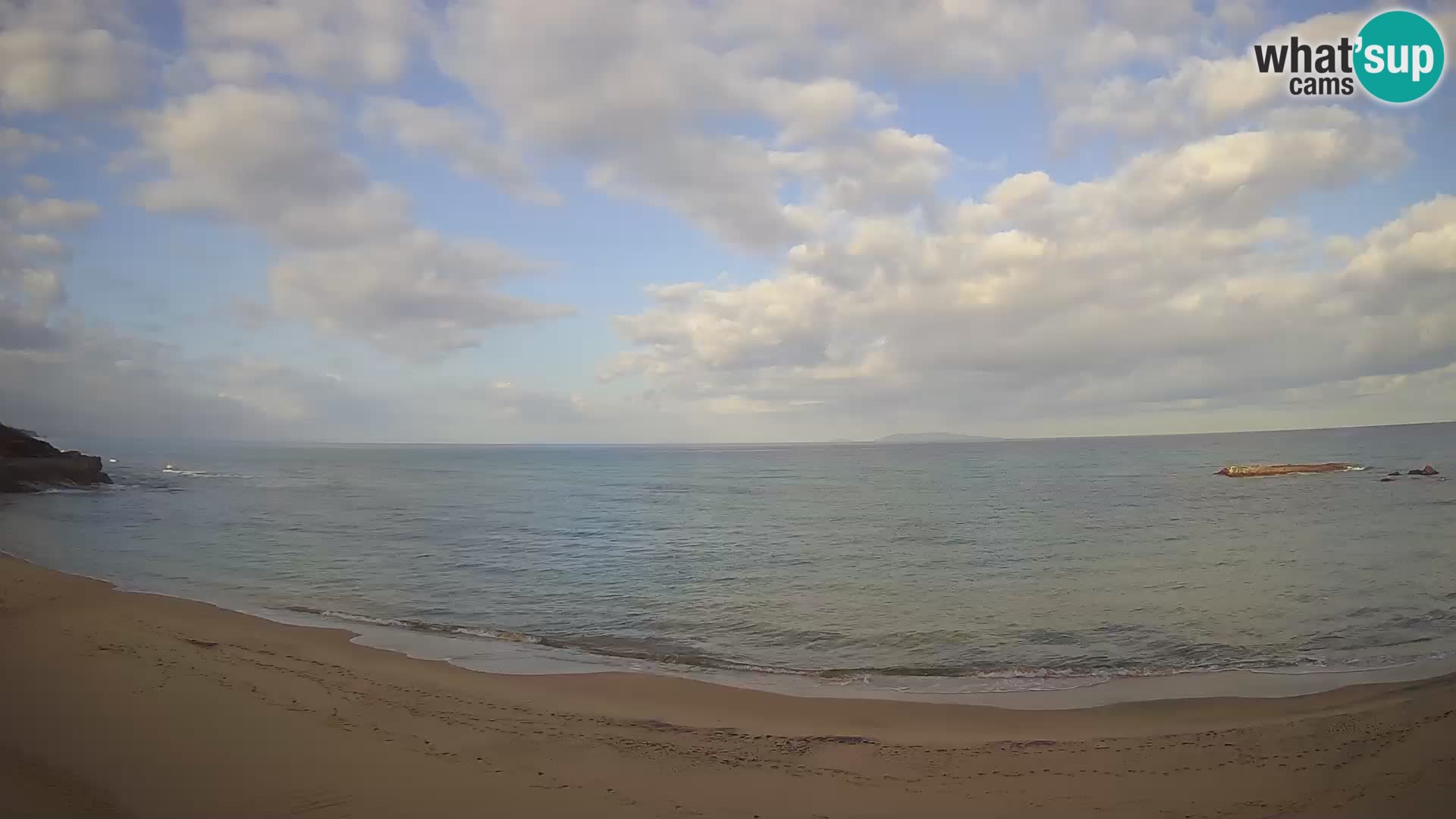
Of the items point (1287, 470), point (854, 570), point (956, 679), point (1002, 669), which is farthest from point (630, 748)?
point (1287, 470)

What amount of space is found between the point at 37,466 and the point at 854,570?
57.1m

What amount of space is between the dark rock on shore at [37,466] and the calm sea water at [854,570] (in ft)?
10.1

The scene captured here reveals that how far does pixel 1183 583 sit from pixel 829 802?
18092 mm

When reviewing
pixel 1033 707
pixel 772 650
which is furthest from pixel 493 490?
pixel 1033 707

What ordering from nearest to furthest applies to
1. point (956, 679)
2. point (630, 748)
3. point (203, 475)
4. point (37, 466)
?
point (630, 748) → point (956, 679) → point (37, 466) → point (203, 475)

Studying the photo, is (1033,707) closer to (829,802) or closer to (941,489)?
(829,802)

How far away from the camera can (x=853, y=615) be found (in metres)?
17.8

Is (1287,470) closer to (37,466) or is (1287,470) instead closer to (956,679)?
(956,679)

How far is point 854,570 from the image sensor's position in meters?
24.3

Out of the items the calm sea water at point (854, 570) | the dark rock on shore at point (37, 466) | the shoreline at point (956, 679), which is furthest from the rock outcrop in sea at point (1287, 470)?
the dark rock on shore at point (37, 466)

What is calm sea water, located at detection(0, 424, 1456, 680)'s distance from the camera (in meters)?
14.9

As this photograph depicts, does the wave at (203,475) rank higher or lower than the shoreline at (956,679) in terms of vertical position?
lower

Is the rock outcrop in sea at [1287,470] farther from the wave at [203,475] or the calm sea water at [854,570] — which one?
the wave at [203,475]

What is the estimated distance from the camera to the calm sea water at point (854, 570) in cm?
1491
